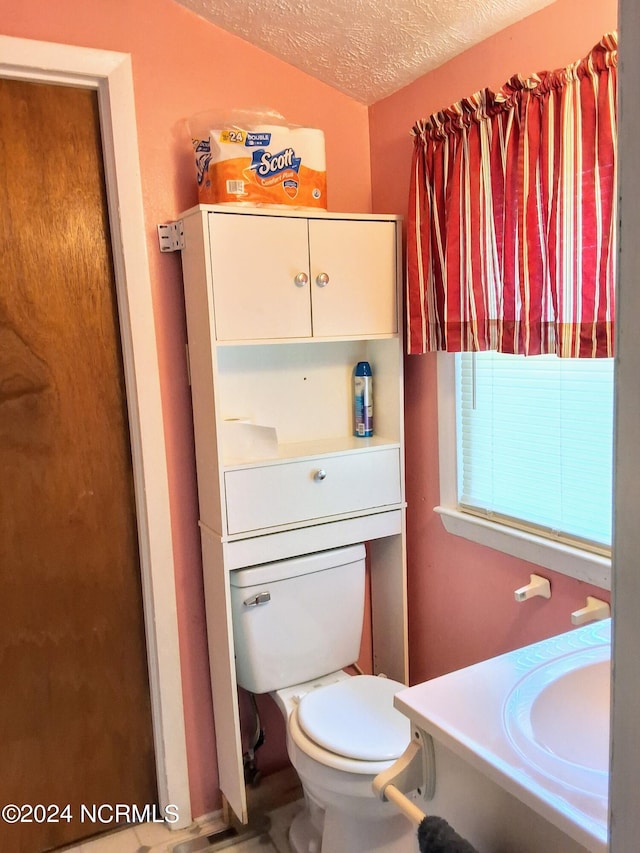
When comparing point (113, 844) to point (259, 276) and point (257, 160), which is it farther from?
point (257, 160)

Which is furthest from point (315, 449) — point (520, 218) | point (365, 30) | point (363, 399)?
point (365, 30)

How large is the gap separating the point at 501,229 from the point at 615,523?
50.0 inches

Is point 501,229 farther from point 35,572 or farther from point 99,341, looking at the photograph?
point 35,572

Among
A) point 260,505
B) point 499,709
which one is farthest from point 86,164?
point 499,709

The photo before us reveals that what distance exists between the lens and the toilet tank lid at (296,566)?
6.07ft

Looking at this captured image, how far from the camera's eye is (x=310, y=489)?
6.20 feet

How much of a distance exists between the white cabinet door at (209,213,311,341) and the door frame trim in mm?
257

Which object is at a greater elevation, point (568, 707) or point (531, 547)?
point (531, 547)

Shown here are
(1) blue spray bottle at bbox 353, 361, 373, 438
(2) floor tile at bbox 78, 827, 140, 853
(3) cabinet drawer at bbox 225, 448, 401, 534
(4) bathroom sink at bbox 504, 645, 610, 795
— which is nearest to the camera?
(4) bathroom sink at bbox 504, 645, 610, 795

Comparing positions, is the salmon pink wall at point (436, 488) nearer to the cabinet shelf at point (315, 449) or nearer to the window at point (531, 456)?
the window at point (531, 456)

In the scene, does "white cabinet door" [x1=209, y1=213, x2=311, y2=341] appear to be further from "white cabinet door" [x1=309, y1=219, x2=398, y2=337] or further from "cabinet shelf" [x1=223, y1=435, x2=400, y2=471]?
"cabinet shelf" [x1=223, y1=435, x2=400, y2=471]

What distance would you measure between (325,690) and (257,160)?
1420mm

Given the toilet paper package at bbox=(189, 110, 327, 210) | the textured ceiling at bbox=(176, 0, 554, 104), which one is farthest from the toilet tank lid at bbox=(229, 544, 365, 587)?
the textured ceiling at bbox=(176, 0, 554, 104)

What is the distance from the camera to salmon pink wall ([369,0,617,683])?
154 centimetres
